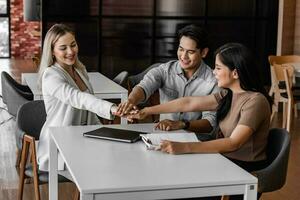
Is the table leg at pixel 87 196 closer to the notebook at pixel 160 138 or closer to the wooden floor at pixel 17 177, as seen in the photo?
the notebook at pixel 160 138

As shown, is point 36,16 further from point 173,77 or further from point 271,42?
point 173,77

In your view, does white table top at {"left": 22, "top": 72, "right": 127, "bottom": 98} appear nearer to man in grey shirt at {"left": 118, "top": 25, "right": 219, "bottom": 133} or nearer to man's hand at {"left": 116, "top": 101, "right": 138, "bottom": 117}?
man in grey shirt at {"left": 118, "top": 25, "right": 219, "bottom": 133}

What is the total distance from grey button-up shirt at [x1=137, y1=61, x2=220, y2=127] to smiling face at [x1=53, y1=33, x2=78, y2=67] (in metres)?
0.47

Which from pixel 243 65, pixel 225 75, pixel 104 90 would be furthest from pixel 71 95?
pixel 104 90

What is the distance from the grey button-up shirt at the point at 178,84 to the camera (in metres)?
3.56

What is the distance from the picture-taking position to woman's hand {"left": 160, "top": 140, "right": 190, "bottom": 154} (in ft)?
8.57

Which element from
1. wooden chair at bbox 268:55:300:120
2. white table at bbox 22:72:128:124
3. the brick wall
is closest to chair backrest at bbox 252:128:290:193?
white table at bbox 22:72:128:124

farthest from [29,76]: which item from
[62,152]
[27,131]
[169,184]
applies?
[169,184]

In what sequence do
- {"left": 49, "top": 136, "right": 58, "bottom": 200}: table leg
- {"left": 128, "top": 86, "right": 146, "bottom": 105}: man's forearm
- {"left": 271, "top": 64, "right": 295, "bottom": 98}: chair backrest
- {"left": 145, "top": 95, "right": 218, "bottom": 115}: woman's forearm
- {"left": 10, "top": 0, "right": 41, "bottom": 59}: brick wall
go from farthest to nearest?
{"left": 10, "top": 0, "right": 41, "bottom": 59}: brick wall, {"left": 271, "top": 64, "right": 295, "bottom": 98}: chair backrest, {"left": 128, "top": 86, "right": 146, "bottom": 105}: man's forearm, {"left": 145, "top": 95, "right": 218, "bottom": 115}: woman's forearm, {"left": 49, "top": 136, "right": 58, "bottom": 200}: table leg

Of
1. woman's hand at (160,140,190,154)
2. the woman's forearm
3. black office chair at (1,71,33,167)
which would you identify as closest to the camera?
woman's hand at (160,140,190,154)

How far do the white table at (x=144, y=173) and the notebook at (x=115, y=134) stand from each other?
1.5 inches

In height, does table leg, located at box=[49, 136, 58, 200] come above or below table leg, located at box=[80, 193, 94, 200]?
below

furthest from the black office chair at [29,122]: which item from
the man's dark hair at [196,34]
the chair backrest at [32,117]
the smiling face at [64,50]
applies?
the man's dark hair at [196,34]

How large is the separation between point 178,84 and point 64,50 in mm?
706
